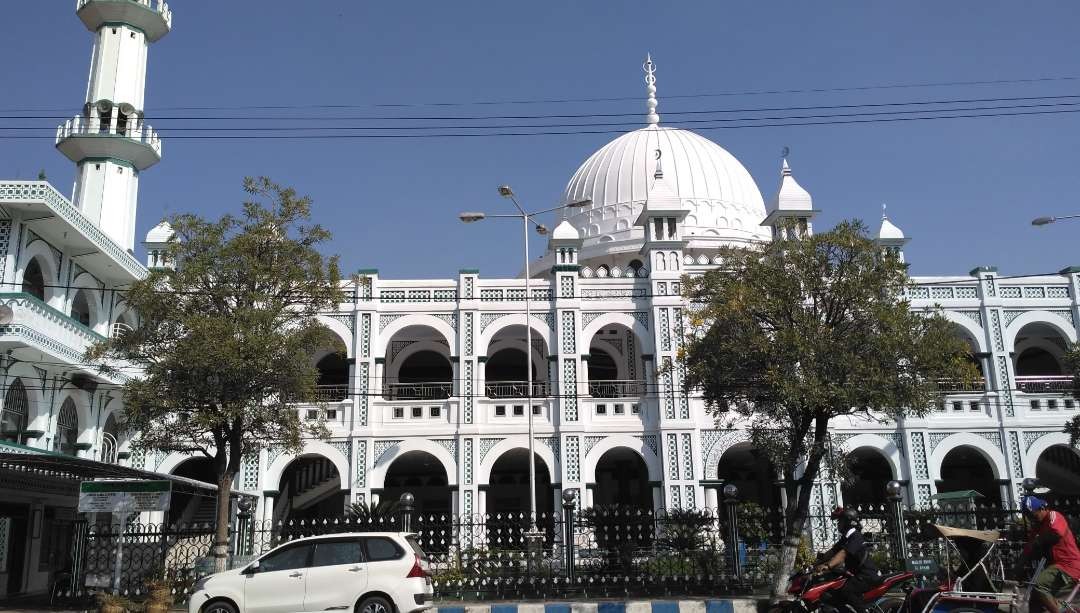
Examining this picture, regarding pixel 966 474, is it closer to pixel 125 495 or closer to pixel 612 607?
pixel 612 607

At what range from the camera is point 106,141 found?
90.3 feet

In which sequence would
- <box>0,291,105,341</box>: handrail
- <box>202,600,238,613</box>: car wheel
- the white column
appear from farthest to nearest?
the white column
<box>0,291,105,341</box>: handrail
<box>202,600,238,613</box>: car wheel

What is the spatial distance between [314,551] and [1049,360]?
95.2ft

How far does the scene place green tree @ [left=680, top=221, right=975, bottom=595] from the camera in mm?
14508

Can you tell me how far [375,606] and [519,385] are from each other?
19.1 metres

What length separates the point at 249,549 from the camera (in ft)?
53.3

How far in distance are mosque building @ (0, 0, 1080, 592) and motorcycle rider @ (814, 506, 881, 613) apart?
580 inches

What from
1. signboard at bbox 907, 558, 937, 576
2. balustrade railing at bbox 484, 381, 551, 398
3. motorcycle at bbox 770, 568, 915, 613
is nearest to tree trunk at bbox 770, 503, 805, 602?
signboard at bbox 907, 558, 937, 576

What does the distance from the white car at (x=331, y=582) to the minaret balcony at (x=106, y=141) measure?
19730mm

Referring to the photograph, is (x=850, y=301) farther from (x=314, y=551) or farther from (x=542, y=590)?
(x=314, y=551)

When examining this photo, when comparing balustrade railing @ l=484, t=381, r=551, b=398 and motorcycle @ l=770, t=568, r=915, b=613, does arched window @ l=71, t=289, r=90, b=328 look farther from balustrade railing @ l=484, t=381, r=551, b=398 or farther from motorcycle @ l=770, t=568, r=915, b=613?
motorcycle @ l=770, t=568, r=915, b=613

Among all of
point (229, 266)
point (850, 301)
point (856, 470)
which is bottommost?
point (856, 470)

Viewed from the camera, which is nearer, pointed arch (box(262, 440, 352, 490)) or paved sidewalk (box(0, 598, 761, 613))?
paved sidewalk (box(0, 598, 761, 613))

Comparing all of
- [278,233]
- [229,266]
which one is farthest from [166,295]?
[278,233]
